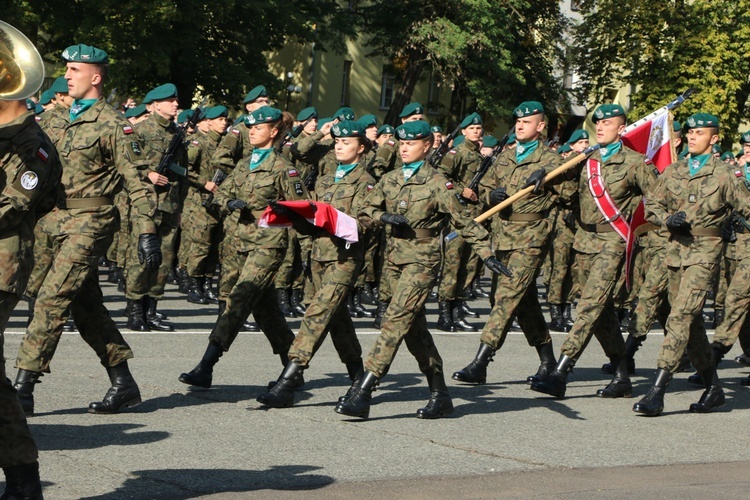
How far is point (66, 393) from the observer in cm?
876

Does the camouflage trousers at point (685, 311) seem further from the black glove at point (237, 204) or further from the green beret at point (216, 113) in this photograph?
the green beret at point (216, 113)

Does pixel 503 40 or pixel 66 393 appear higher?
pixel 503 40

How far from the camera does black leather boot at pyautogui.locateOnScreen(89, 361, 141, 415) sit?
8141 mm

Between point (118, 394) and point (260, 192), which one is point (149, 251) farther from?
point (260, 192)

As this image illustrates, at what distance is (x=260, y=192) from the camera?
9.70 meters

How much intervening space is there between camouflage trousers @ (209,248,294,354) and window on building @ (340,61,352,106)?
138ft

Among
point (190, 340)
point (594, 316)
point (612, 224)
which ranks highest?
point (612, 224)

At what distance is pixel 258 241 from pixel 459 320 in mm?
5230

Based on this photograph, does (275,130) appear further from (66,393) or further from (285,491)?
(285,491)

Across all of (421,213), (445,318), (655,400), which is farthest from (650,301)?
(445,318)

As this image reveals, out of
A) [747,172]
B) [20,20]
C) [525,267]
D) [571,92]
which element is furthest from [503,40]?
[525,267]

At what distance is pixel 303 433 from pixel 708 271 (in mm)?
3207

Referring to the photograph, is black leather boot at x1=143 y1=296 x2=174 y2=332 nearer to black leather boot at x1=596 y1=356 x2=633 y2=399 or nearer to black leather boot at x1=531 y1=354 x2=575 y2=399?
black leather boot at x1=531 y1=354 x2=575 y2=399

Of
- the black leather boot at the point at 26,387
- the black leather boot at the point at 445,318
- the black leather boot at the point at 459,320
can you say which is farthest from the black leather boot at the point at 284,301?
the black leather boot at the point at 26,387
